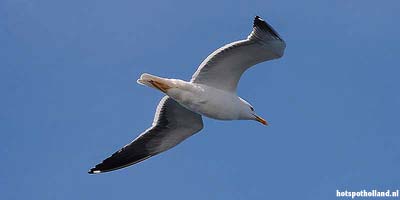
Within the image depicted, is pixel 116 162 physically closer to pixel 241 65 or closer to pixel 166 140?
pixel 166 140

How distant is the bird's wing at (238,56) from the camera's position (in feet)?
50.6

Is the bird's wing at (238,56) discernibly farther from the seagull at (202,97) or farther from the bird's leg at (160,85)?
the bird's leg at (160,85)

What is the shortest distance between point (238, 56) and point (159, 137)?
10.2 ft

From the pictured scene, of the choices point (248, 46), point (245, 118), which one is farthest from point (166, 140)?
point (248, 46)

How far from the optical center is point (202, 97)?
16.5 meters

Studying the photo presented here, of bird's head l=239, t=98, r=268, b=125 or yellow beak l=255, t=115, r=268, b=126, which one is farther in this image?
yellow beak l=255, t=115, r=268, b=126

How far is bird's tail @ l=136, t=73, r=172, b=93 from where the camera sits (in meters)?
16.2

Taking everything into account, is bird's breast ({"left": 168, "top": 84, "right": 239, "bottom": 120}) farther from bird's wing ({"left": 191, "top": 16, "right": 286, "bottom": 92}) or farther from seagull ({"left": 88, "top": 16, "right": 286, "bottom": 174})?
bird's wing ({"left": 191, "top": 16, "right": 286, "bottom": 92})

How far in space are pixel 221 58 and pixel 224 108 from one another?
1.19 metres

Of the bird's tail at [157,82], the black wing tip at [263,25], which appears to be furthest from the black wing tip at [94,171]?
the black wing tip at [263,25]

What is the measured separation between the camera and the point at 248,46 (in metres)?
15.7

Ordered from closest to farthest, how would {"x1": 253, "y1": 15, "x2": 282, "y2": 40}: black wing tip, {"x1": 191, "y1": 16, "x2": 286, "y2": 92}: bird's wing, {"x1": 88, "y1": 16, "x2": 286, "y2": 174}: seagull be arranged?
{"x1": 253, "y1": 15, "x2": 282, "y2": 40}: black wing tip
{"x1": 191, "y1": 16, "x2": 286, "y2": 92}: bird's wing
{"x1": 88, "y1": 16, "x2": 286, "y2": 174}: seagull

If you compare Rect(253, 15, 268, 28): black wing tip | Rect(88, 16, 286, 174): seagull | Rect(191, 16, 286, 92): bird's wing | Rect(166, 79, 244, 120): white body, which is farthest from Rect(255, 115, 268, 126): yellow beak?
Rect(253, 15, 268, 28): black wing tip

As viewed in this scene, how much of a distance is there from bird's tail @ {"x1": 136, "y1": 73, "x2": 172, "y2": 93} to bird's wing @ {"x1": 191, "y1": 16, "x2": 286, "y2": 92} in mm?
686
